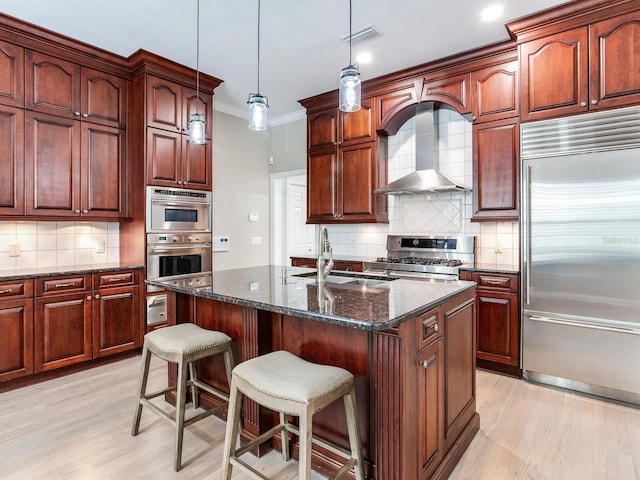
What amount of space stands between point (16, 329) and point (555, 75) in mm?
4623

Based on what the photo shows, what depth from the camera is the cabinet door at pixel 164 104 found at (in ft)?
11.6

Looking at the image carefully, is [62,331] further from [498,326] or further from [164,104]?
[498,326]

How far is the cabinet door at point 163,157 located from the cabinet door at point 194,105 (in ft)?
0.73

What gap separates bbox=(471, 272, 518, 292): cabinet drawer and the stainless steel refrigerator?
97 millimetres

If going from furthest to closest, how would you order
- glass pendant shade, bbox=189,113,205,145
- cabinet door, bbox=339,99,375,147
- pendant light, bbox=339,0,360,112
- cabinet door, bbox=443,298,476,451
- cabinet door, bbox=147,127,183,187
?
cabinet door, bbox=339,99,375,147 < cabinet door, bbox=147,127,183,187 < glass pendant shade, bbox=189,113,205,145 < pendant light, bbox=339,0,360,112 < cabinet door, bbox=443,298,476,451

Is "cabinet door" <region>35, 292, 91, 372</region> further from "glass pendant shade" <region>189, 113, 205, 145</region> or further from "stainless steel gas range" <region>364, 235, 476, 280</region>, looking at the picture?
"stainless steel gas range" <region>364, 235, 476, 280</region>

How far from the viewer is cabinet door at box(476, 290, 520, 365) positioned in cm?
297

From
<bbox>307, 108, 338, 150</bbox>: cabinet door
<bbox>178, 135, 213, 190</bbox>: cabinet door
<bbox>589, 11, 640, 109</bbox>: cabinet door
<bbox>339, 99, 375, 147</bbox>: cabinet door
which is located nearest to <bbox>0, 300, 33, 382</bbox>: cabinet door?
<bbox>178, 135, 213, 190</bbox>: cabinet door

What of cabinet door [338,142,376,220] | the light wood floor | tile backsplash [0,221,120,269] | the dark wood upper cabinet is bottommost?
the light wood floor

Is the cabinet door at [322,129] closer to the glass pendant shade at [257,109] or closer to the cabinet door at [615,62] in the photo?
the glass pendant shade at [257,109]

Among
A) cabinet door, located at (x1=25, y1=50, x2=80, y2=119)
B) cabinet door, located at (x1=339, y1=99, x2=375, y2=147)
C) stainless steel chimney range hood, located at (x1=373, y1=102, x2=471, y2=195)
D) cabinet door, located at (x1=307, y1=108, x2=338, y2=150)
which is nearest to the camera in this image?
cabinet door, located at (x1=25, y1=50, x2=80, y2=119)

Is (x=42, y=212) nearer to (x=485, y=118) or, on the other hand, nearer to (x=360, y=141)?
(x=360, y=141)

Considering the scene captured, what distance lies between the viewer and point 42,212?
10.3ft

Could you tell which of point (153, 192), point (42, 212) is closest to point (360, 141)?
point (153, 192)
